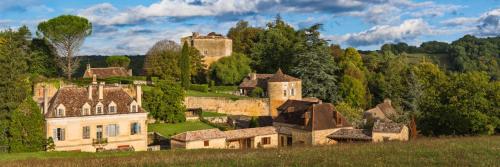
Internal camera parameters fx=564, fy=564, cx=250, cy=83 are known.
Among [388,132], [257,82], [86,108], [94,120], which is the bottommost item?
[388,132]

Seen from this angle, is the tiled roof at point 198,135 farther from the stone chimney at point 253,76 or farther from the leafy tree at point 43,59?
the leafy tree at point 43,59

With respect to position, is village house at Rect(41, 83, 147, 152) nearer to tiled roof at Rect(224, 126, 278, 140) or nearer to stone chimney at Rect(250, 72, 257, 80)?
tiled roof at Rect(224, 126, 278, 140)

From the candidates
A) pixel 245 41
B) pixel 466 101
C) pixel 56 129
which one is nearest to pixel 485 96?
pixel 466 101

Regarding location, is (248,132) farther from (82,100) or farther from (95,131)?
(82,100)

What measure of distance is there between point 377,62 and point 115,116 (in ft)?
128

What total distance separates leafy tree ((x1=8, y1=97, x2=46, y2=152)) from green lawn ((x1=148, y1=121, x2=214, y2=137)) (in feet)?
30.0

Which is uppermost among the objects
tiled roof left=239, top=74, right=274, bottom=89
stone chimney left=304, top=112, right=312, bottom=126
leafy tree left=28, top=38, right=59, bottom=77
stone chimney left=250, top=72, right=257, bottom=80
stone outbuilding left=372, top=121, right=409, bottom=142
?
leafy tree left=28, top=38, right=59, bottom=77

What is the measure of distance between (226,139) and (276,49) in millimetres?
25717

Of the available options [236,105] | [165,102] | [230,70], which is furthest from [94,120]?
[230,70]

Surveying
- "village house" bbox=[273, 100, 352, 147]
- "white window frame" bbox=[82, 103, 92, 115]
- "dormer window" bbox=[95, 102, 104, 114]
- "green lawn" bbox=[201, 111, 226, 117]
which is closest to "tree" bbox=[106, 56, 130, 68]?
"green lawn" bbox=[201, 111, 226, 117]

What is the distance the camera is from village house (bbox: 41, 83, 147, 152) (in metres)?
35.1

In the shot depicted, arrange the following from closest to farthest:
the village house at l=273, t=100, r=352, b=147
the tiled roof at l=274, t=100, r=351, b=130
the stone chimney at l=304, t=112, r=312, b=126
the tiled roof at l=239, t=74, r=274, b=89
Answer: the village house at l=273, t=100, r=352, b=147
the tiled roof at l=274, t=100, r=351, b=130
the stone chimney at l=304, t=112, r=312, b=126
the tiled roof at l=239, t=74, r=274, b=89

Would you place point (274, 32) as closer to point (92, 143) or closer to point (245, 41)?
point (245, 41)

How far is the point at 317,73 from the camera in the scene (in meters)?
54.1
